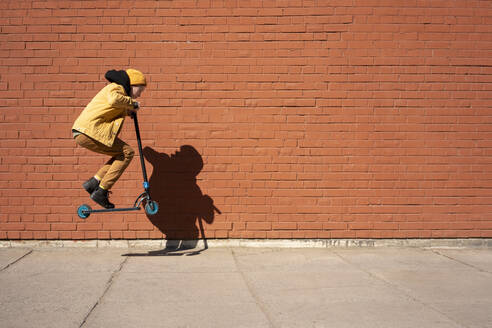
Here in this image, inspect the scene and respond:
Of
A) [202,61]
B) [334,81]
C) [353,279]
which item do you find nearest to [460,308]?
[353,279]

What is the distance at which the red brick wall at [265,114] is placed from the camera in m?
5.30

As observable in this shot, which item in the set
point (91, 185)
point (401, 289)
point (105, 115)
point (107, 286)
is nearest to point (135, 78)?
point (105, 115)

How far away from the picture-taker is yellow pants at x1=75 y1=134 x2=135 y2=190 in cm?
455

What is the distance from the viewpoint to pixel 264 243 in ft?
17.8

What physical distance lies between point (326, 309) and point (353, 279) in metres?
0.93

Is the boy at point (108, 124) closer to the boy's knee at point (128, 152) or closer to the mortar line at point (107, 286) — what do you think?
the boy's knee at point (128, 152)

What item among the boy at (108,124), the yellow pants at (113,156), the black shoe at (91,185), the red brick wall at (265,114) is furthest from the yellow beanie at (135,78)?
the black shoe at (91,185)

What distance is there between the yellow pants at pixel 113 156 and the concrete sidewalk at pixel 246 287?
0.97 metres

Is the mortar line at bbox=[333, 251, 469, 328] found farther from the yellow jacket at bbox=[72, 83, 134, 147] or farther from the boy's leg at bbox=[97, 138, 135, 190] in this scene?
the yellow jacket at bbox=[72, 83, 134, 147]

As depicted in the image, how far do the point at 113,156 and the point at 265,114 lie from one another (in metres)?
2.01

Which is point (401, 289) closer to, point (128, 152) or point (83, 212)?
point (128, 152)

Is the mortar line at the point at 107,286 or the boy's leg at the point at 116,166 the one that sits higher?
the boy's leg at the point at 116,166

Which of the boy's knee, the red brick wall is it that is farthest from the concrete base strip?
the boy's knee

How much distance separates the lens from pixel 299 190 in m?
5.44
